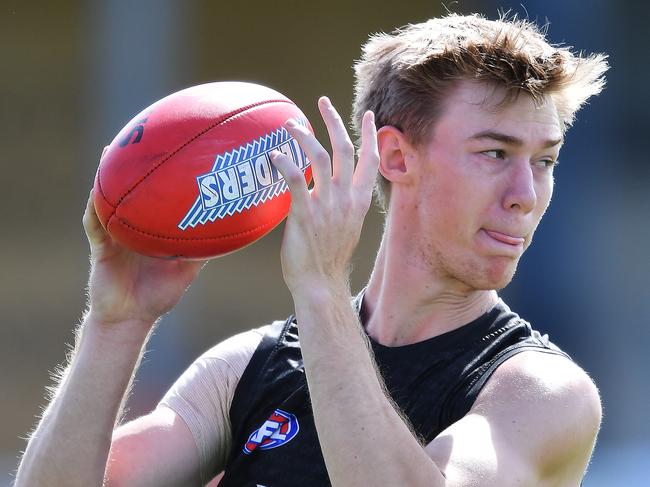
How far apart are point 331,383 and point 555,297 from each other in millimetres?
5183

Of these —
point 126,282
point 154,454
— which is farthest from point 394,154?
point 154,454

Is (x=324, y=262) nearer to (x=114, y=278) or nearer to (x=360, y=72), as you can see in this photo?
(x=114, y=278)

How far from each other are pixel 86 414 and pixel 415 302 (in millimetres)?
888

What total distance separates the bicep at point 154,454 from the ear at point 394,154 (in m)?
0.87

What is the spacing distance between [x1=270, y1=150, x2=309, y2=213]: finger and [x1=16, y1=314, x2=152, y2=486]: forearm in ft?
2.08

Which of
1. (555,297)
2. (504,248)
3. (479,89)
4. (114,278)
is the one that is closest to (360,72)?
(479,89)

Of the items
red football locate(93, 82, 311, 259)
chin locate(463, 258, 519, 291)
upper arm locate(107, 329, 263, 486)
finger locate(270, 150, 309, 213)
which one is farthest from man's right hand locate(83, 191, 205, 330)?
chin locate(463, 258, 519, 291)

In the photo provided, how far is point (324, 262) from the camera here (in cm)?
→ 228

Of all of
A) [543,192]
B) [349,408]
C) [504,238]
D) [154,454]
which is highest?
[543,192]

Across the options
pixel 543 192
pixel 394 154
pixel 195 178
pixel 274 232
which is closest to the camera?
pixel 195 178

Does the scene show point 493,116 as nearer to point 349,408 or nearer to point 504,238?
point 504,238

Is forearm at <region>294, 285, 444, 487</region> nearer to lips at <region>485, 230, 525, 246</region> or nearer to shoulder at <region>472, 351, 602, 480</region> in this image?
shoulder at <region>472, 351, 602, 480</region>

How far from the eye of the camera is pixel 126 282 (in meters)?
2.68

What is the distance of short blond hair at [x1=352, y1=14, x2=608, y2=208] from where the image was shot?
8.86 feet
